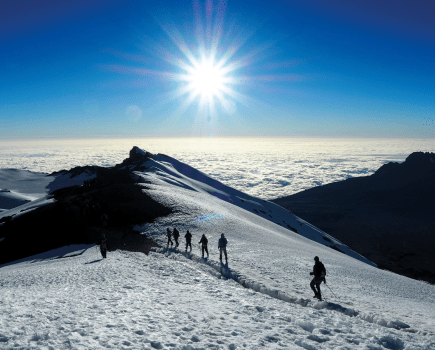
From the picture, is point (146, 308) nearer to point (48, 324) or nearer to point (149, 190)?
point (48, 324)

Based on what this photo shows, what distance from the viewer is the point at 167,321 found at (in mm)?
9734

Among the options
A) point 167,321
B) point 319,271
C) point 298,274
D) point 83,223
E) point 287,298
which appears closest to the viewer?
point 167,321

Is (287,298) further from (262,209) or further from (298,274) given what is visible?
(262,209)

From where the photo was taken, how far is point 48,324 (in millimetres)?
8797

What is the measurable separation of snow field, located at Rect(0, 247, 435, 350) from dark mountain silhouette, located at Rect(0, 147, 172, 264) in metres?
14.4

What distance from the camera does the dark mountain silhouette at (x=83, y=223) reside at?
3222cm

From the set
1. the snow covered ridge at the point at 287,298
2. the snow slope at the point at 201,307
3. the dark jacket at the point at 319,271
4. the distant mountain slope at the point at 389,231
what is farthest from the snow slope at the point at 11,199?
the distant mountain slope at the point at 389,231

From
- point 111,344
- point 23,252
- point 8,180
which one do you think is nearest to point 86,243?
point 23,252

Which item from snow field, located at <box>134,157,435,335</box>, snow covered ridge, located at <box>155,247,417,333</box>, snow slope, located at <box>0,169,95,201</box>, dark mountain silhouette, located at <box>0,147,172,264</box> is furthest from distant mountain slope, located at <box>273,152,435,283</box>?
snow slope, located at <box>0,169,95,201</box>

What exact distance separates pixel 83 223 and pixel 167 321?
100ft

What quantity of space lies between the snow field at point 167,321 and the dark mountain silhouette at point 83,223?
Result: 14.4m

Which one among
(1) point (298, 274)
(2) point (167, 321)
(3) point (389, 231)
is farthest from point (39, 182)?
(3) point (389, 231)

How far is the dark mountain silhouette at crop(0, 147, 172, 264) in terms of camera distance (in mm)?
32219

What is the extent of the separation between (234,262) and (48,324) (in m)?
15.0
